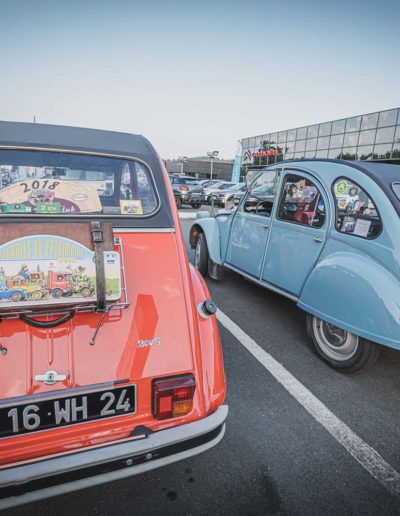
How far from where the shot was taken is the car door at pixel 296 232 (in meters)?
3.27

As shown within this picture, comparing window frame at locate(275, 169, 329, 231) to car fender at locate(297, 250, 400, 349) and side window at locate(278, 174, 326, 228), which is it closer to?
side window at locate(278, 174, 326, 228)

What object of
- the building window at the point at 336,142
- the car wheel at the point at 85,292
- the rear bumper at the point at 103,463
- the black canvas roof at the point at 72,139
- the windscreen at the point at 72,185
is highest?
the building window at the point at 336,142

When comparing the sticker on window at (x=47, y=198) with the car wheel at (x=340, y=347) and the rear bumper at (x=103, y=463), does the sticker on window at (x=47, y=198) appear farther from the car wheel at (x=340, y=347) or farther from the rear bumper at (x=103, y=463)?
the car wheel at (x=340, y=347)

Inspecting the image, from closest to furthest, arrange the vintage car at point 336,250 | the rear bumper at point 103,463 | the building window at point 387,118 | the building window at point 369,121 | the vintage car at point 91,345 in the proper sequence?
1. the rear bumper at point 103,463
2. the vintage car at point 91,345
3. the vintage car at point 336,250
4. the building window at point 387,118
5. the building window at point 369,121

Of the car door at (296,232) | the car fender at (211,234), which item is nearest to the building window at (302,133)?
the car fender at (211,234)

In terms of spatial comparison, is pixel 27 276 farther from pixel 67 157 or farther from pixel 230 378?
pixel 230 378

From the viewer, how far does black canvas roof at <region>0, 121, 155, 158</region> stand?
1.98 metres

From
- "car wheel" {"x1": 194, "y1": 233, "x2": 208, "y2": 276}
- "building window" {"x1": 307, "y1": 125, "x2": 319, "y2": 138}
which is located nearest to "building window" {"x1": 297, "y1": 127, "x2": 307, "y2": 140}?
"building window" {"x1": 307, "y1": 125, "x2": 319, "y2": 138}

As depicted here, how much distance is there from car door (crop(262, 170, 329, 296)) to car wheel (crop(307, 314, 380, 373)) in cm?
47

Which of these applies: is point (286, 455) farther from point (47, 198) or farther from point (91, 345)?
point (47, 198)

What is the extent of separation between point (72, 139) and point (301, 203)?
2.55 meters

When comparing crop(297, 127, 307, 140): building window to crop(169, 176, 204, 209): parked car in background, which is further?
crop(297, 127, 307, 140): building window

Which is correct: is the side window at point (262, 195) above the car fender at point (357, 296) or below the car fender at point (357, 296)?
above

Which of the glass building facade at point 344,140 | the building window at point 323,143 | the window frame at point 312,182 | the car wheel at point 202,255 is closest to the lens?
the window frame at point 312,182
